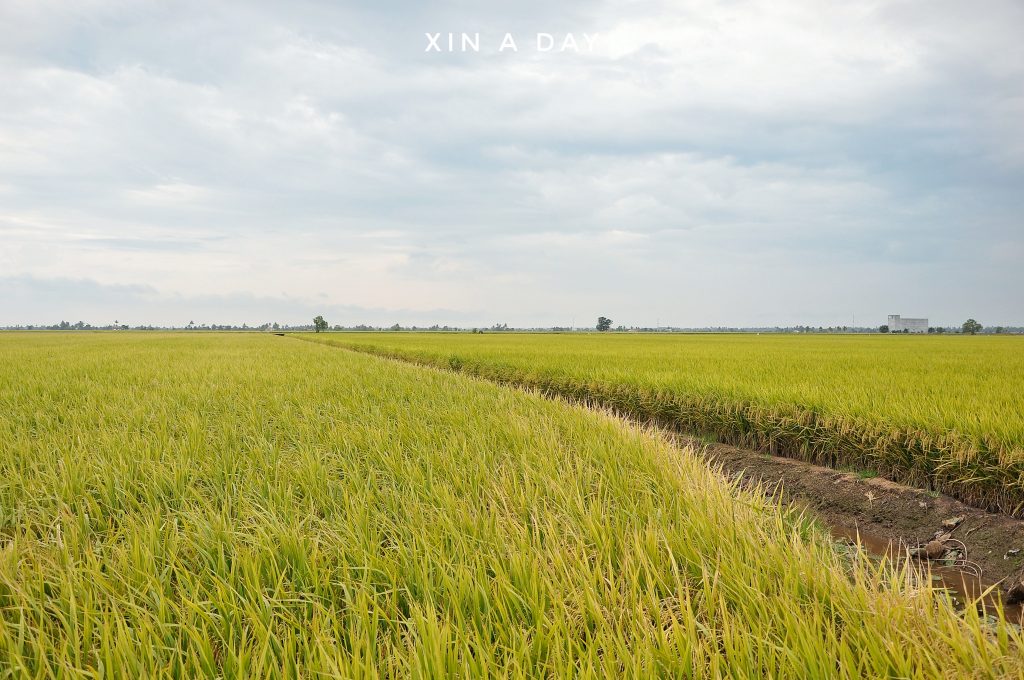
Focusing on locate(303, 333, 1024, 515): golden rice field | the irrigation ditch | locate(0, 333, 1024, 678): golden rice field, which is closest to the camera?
locate(0, 333, 1024, 678): golden rice field

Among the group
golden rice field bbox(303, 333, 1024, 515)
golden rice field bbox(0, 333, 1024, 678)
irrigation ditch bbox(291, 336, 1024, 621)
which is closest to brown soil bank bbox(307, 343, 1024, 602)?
irrigation ditch bbox(291, 336, 1024, 621)

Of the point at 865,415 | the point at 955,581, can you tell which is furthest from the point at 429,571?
the point at 865,415

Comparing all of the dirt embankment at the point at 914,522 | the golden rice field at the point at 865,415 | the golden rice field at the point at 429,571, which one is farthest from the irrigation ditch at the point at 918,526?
the golden rice field at the point at 429,571

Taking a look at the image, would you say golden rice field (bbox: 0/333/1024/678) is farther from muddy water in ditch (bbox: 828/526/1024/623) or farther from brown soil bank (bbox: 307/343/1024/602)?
brown soil bank (bbox: 307/343/1024/602)

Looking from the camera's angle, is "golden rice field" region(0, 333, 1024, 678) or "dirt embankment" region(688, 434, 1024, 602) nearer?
"golden rice field" region(0, 333, 1024, 678)

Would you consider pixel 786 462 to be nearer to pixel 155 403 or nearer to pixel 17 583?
pixel 17 583

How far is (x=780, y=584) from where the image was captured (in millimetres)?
1812

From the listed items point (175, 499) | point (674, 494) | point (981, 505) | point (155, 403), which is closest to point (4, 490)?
point (175, 499)

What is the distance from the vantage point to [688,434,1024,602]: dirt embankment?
136 inches

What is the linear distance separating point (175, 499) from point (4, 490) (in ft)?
4.28

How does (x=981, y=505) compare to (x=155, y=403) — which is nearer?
(x=981, y=505)

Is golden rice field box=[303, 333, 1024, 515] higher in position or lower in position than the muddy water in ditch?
higher

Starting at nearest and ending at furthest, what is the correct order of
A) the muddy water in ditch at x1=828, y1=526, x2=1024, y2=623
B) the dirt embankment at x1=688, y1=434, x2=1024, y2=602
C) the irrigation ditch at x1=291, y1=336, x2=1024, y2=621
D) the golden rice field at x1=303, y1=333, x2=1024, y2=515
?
1. the muddy water in ditch at x1=828, y1=526, x2=1024, y2=623
2. the irrigation ditch at x1=291, y1=336, x2=1024, y2=621
3. the dirt embankment at x1=688, y1=434, x2=1024, y2=602
4. the golden rice field at x1=303, y1=333, x2=1024, y2=515

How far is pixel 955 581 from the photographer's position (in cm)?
331
